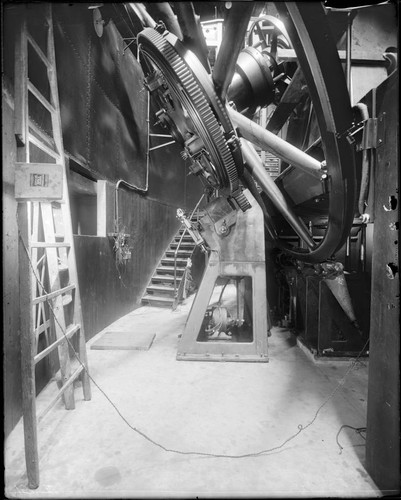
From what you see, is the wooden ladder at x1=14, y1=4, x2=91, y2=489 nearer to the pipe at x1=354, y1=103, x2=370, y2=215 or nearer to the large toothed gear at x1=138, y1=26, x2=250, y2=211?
the large toothed gear at x1=138, y1=26, x2=250, y2=211

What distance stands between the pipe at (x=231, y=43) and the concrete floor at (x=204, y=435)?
2.18 m

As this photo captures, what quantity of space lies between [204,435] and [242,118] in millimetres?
2334

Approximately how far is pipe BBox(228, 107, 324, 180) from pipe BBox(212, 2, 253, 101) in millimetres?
441

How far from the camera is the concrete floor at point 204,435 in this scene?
1340mm

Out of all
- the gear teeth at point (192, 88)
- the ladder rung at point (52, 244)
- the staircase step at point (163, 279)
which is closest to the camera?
the ladder rung at point (52, 244)

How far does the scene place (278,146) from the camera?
2.26m

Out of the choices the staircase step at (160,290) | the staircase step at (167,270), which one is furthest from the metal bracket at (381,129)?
the staircase step at (167,270)

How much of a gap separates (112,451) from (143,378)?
35.0 inches

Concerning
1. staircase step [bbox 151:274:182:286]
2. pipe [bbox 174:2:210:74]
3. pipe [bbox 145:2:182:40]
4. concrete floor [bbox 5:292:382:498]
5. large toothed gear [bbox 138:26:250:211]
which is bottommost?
concrete floor [bbox 5:292:382:498]

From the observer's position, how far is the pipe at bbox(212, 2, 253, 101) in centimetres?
146

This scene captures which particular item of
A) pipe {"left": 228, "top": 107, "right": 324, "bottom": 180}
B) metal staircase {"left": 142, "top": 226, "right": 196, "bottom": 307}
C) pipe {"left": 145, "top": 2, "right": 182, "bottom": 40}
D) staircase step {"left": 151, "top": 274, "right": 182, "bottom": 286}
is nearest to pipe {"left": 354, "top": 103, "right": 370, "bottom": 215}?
pipe {"left": 228, "top": 107, "right": 324, "bottom": 180}

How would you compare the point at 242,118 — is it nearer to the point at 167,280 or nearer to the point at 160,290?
the point at 160,290

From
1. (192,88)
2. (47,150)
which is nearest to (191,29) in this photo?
(192,88)

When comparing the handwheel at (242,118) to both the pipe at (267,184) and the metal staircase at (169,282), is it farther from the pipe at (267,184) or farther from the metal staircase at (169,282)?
the metal staircase at (169,282)
